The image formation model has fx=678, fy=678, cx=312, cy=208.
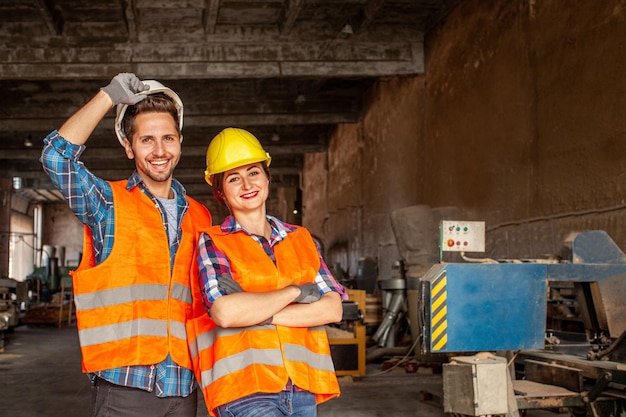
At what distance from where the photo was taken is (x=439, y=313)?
387cm

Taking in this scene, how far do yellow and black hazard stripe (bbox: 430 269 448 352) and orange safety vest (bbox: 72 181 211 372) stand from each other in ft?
6.21

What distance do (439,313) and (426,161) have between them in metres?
7.76

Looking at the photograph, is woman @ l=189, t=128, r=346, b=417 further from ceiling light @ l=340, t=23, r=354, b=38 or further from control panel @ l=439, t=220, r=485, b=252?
ceiling light @ l=340, t=23, r=354, b=38

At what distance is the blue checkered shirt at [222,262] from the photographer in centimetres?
215

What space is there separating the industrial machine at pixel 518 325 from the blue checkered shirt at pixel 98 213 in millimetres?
1903

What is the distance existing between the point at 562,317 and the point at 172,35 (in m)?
7.91

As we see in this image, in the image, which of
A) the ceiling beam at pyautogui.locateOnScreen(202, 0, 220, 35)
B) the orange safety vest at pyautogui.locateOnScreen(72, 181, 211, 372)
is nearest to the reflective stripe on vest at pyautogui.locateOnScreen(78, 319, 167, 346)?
the orange safety vest at pyautogui.locateOnScreen(72, 181, 211, 372)

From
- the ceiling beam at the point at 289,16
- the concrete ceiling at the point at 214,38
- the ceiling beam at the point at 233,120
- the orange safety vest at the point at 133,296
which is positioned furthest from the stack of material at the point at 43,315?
the orange safety vest at the point at 133,296

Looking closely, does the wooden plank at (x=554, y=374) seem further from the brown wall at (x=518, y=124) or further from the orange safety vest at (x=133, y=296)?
the orange safety vest at (x=133, y=296)

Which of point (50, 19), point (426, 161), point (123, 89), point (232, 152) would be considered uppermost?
point (50, 19)

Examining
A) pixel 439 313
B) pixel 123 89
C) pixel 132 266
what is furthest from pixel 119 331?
pixel 439 313

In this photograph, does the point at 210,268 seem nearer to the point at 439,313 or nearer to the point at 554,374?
the point at 439,313

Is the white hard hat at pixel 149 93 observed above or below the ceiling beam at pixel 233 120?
below

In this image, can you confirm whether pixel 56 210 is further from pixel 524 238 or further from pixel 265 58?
pixel 524 238
